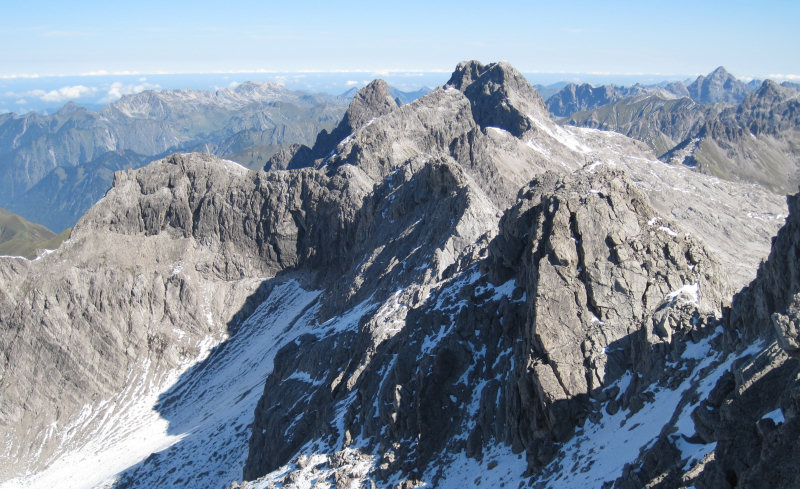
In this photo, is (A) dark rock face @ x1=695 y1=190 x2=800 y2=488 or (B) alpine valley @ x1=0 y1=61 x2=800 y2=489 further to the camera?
(B) alpine valley @ x1=0 y1=61 x2=800 y2=489

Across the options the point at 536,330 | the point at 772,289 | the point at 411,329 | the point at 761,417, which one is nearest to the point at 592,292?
the point at 536,330

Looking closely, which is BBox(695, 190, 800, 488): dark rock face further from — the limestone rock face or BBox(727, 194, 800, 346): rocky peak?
the limestone rock face

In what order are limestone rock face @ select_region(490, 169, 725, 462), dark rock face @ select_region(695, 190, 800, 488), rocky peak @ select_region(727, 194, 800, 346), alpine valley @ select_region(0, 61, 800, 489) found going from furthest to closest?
limestone rock face @ select_region(490, 169, 725, 462) < alpine valley @ select_region(0, 61, 800, 489) < rocky peak @ select_region(727, 194, 800, 346) < dark rock face @ select_region(695, 190, 800, 488)

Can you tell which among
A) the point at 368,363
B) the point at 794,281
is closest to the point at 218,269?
the point at 368,363

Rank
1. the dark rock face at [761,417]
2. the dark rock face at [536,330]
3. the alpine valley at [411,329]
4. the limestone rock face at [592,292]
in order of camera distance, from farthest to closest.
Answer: the dark rock face at [536,330] < the limestone rock face at [592,292] < the alpine valley at [411,329] < the dark rock face at [761,417]

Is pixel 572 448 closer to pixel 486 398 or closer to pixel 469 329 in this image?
pixel 486 398

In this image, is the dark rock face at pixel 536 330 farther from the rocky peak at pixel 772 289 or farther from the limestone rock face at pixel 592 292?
the rocky peak at pixel 772 289

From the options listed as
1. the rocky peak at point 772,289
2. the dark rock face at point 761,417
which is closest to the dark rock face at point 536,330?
the rocky peak at point 772,289

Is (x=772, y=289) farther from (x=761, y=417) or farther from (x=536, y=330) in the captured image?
(x=536, y=330)

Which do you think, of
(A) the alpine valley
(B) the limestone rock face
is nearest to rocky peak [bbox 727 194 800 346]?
(A) the alpine valley
